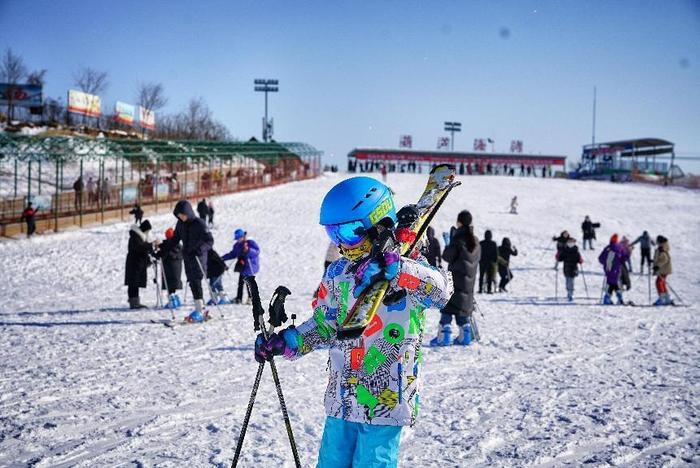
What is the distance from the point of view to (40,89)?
49.8 meters

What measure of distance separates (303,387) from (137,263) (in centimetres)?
592

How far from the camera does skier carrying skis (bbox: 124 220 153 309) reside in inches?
429

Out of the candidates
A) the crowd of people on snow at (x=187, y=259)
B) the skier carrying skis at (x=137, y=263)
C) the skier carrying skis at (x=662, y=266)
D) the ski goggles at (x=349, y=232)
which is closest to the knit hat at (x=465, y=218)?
the crowd of people on snow at (x=187, y=259)

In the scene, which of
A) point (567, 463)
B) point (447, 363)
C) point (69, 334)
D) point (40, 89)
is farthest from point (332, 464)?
point (40, 89)

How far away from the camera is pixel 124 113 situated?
57.6m

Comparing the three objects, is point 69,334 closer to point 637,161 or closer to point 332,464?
point 332,464

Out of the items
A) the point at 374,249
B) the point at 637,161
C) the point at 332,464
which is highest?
the point at 637,161

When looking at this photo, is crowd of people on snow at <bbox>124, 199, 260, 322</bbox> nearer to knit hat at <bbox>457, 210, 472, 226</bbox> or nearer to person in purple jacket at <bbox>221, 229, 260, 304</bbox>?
person in purple jacket at <bbox>221, 229, 260, 304</bbox>

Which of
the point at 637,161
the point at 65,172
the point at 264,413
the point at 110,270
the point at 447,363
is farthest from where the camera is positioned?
the point at 637,161

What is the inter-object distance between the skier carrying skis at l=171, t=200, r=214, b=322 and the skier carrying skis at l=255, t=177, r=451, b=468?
6808 mm

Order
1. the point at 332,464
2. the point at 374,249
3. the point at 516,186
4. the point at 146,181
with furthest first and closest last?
the point at 516,186 → the point at 146,181 → the point at 332,464 → the point at 374,249

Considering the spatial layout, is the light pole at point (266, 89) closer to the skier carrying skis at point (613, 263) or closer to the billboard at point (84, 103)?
the billboard at point (84, 103)

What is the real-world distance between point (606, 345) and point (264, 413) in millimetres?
5603

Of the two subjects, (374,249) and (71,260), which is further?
(71,260)
